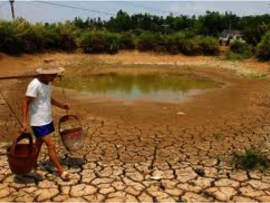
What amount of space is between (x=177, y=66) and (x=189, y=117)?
13081mm

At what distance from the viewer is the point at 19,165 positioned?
475cm

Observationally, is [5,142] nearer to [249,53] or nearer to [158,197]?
[158,197]

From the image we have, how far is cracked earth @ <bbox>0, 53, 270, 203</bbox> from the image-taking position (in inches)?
189

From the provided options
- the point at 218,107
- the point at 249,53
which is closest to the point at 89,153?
the point at 218,107

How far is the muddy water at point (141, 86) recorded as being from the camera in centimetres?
1207

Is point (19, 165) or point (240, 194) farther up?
point (19, 165)

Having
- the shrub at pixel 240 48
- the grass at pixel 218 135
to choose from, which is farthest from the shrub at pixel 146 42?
the grass at pixel 218 135

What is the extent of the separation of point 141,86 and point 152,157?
845cm

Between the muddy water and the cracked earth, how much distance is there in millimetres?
1548

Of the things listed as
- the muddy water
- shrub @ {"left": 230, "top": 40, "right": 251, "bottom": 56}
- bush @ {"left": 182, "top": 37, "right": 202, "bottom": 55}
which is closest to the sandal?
the muddy water

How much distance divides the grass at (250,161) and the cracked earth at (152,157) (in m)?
0.12

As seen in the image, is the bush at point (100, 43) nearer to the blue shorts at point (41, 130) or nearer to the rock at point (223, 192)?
the blue shorts at point (41, 130)

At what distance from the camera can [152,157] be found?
20.0 ft

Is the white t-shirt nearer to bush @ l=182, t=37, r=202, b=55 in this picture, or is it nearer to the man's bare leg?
the man's bare leg
